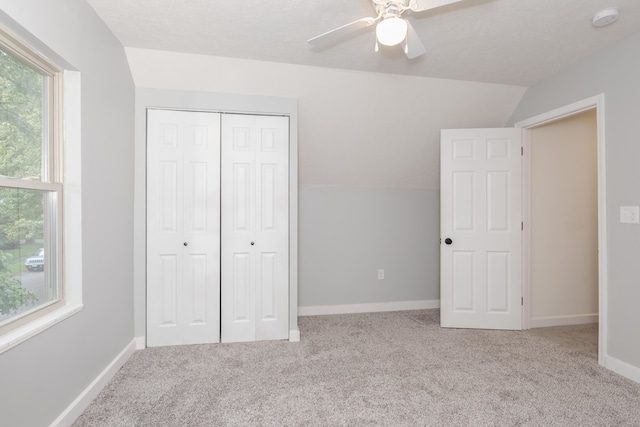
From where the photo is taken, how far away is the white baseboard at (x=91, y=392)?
1.73m

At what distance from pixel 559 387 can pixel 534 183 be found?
1884mm

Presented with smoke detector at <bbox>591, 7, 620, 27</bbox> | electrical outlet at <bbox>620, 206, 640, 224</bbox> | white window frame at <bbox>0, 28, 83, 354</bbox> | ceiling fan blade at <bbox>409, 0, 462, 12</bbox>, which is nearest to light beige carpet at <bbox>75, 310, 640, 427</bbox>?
white window frame at <bbox>0, 28, 83, 354</bbox>

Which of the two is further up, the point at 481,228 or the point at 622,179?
the point at 622,179

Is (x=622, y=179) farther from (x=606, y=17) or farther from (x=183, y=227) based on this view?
(x=183, y=227)

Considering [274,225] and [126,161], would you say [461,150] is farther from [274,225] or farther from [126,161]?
[126,161]

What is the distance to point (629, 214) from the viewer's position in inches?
90.7

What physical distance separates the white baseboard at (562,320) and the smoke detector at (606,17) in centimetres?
255

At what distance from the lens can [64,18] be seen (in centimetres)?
175

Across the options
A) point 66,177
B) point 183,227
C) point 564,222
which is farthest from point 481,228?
point 66,177

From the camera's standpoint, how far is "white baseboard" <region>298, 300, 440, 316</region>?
3686 millimetres

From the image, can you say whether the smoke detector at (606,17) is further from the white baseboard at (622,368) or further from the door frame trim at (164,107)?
the white baseboard at (622,368)

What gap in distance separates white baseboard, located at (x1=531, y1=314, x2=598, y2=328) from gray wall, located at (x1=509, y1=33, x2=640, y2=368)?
2.76ft

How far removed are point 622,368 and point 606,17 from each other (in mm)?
2330

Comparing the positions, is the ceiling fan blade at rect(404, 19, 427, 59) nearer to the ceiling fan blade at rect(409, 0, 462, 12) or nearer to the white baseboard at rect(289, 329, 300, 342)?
the ceiling fan blade at rect(409, 0, 462, 12)
